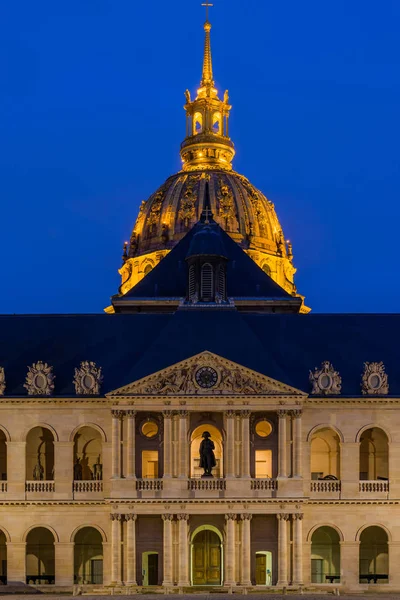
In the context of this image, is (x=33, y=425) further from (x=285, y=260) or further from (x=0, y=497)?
(x=285, y=260)

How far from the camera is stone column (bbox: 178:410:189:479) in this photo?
4139 inches

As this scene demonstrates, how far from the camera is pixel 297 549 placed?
10425cm

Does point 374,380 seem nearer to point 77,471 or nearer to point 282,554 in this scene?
point 282,554

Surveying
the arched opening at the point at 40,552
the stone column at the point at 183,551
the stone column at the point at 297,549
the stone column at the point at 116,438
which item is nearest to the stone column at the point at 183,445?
the stone column at the point at 183,551

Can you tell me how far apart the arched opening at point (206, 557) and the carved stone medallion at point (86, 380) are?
12.5 m

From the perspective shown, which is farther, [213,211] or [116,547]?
[213,211]

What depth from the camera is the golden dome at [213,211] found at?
607 feet

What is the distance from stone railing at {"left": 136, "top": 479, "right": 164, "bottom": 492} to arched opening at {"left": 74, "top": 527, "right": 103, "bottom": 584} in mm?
5283

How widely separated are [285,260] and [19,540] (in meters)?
86.8

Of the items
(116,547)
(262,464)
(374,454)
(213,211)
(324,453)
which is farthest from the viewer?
(213,211)

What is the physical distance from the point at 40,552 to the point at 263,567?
15.9m

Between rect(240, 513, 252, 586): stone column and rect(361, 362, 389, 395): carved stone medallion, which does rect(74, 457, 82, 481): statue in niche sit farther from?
rect(361, 362, 389, 395): carved stone medallion

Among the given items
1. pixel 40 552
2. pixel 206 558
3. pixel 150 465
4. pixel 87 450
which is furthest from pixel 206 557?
pixel 87 450

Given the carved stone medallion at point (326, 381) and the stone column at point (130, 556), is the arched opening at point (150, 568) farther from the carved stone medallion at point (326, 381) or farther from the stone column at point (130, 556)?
the carved stone medallion at point (326, 381)
